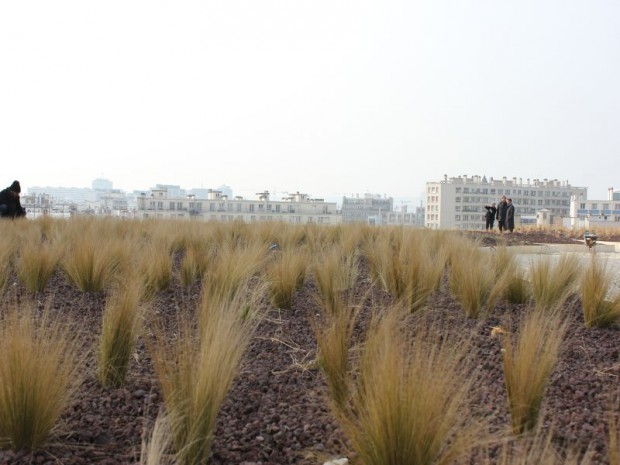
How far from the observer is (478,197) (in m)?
111

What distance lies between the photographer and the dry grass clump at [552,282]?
15.9 feet

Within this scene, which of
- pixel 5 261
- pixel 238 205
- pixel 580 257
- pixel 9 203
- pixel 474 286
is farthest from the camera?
pixel 238 205

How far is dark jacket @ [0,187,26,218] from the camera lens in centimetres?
1255

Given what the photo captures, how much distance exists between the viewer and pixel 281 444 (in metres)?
2.34

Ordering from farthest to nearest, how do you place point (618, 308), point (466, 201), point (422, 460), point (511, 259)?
point (466, 201) < point (511, 259) < point (618, 308) < point (422, 460)

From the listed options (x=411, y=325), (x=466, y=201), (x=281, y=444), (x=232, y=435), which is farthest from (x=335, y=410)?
(x=466, y=201)

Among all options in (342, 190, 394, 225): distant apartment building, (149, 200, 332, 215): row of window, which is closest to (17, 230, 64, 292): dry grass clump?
(149, 200, 332, 215): row of window

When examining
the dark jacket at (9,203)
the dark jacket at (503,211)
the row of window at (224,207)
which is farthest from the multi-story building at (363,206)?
the dark jacket at (9,203)

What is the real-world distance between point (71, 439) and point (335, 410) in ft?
3.33

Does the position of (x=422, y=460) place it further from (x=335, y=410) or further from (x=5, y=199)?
(x=5, y=199)

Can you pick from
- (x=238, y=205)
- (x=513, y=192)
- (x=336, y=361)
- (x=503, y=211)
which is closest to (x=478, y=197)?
(x=513, y=192)

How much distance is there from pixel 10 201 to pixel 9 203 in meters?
0.05

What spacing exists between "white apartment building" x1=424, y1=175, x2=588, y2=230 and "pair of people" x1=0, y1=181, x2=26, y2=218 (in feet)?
309

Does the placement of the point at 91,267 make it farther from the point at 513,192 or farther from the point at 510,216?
the point at 513,192
